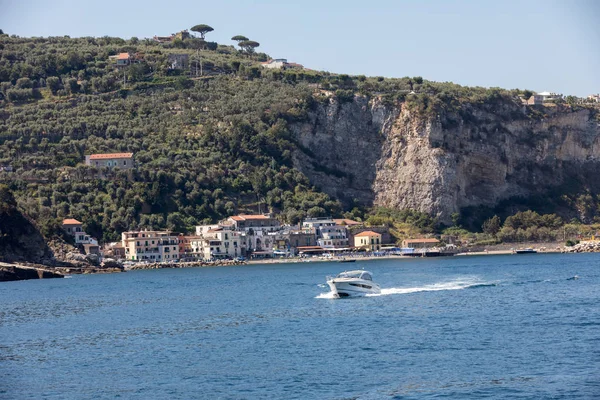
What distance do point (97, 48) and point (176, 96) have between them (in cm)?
2585

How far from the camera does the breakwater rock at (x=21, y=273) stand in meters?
70.6

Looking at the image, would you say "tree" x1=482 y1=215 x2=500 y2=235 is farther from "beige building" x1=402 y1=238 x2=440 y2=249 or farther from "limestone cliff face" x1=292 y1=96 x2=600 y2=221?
"beige building" x1=402 y1=238 x2=440 y2=249

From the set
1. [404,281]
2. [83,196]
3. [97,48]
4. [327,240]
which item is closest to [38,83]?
[97,48]

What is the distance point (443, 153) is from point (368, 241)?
16.8m

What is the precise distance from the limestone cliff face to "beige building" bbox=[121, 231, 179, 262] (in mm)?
21599

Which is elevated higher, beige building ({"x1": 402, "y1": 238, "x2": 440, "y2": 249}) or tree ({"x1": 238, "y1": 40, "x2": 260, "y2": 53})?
tree ({"x1": 238, "y1": 40, "x2": 260, "y2": 53})

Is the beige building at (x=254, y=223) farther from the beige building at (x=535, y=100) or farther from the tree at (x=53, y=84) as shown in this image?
the beige building at (x=535, y=100)

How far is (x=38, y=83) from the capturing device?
120875 mm

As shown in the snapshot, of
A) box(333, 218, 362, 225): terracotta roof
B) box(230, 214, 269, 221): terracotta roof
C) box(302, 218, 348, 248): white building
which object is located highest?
box(230, 214, 269, 221): terracotta roof

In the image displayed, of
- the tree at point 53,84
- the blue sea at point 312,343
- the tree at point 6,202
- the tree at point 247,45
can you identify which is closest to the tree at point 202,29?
the tree at point 247,45

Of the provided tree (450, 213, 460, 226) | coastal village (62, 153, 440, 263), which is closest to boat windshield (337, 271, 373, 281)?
coastal village (62, 153, 440, 263)

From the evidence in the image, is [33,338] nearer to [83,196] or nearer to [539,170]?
[83,196]

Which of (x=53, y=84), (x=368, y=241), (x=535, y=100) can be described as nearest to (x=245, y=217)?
(x=368, y=241)

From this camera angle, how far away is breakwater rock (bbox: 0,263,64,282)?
70625 mm
